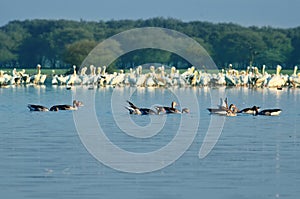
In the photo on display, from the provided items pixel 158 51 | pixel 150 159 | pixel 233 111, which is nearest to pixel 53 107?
pixel 233 111

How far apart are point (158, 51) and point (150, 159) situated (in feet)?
172

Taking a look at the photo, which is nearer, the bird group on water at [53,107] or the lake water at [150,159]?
the lake water at [150,159]

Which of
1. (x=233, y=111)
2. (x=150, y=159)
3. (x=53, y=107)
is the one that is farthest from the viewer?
(x=53, y=107)

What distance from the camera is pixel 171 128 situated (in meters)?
15.1

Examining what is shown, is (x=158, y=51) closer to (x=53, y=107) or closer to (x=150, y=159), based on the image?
(x=53, y=107)

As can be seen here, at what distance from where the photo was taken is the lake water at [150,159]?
929 cm

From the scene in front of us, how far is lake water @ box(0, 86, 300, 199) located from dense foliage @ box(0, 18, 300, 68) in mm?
41620

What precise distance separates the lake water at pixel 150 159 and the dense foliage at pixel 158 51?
1639 inches

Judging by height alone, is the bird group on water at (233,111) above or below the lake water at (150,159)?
above

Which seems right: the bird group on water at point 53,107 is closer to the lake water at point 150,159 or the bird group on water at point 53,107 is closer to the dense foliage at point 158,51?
the lake water at point 150,159

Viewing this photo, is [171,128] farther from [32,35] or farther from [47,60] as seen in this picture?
[32,35]

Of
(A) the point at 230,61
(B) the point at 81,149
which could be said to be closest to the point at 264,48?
(A) the point at 230,61

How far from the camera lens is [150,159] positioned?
440 inches

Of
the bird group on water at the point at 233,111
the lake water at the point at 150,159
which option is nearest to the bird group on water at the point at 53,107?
the lake water at the point at 150,159
